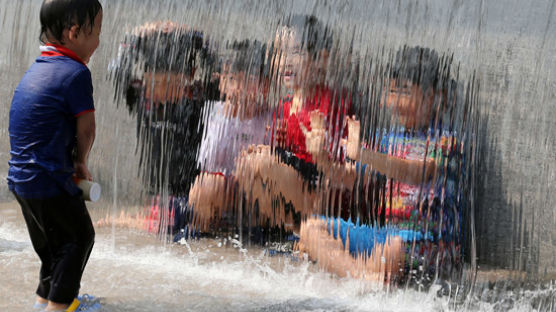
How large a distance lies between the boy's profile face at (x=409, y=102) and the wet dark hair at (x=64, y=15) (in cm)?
121

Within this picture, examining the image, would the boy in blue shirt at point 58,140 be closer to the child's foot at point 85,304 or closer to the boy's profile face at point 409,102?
the child's foot at point 85,304

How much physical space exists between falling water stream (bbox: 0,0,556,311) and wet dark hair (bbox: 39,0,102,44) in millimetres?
979

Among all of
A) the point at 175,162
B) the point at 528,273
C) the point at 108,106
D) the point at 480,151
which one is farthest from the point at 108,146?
the point at 528,273

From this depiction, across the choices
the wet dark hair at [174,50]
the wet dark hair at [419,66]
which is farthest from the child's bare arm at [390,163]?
the wet dark hair at [174,50]

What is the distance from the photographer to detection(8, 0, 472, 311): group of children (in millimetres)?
1937

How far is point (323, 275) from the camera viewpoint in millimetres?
2566

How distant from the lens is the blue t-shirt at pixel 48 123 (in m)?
1.89

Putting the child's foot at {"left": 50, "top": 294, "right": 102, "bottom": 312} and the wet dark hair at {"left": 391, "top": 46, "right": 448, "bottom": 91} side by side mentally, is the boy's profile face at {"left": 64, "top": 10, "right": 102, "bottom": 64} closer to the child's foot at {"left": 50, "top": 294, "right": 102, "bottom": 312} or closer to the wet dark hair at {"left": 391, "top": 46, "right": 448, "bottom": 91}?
the child's foot at {"left": 50, "top": 294, "right": 102, "bottom": 312}

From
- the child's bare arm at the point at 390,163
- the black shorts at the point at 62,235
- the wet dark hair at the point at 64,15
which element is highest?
the wet dark hair at the point at 64,15

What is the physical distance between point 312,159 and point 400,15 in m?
0.72

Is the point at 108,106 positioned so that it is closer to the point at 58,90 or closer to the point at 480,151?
the point at 58,90

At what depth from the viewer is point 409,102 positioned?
2.47 metres

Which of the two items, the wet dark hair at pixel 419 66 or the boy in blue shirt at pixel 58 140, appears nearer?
the boy in blue shirt at pixel 58 140

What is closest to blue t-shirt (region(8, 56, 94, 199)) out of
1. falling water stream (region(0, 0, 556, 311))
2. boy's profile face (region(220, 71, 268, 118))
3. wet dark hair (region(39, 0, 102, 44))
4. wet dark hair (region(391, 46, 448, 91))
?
wet dark hair (region(39, 0, 102, 44))
